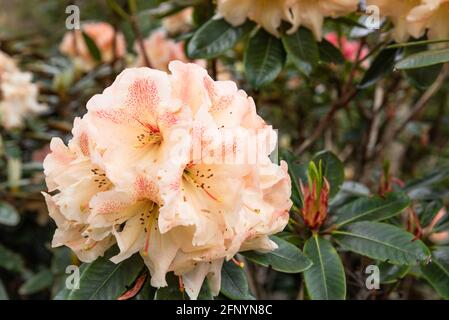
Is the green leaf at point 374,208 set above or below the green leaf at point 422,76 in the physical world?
below

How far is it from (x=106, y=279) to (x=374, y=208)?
48 cm

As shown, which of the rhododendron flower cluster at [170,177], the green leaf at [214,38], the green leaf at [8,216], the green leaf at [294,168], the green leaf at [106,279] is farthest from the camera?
the green leaf at [8,216]

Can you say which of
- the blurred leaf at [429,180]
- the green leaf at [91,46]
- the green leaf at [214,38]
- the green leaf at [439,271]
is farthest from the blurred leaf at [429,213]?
the green leaf at [91,46]

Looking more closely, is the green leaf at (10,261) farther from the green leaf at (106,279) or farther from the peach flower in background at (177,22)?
the peach flower in background at (177,22)

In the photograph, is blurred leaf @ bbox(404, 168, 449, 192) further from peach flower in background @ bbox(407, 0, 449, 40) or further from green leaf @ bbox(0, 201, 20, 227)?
green leaf @ bbox(0, 201, 20, 227)

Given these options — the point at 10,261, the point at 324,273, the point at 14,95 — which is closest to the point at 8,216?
the point at 10,261

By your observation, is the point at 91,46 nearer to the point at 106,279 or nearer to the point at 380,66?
the point at 380,66

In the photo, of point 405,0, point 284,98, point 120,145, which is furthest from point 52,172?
point 284,98

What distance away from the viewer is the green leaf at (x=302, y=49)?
117 cm

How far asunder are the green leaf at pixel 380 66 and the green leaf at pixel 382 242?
369mm

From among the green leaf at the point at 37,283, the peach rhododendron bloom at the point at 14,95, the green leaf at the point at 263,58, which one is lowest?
the green leaf at the point at 37,283

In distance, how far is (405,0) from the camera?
3.51ft

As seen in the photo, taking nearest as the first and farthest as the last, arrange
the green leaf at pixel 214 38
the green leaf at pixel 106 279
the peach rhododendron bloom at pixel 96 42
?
1. the green leaf at pixel 106 279
2. the green leaf at pixel 214 38
3. the peach rhododendron bloom at pixel 96 42
